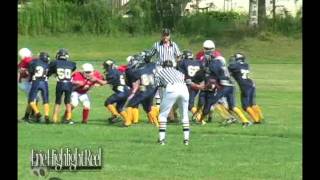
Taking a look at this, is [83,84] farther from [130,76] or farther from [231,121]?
[231,121]

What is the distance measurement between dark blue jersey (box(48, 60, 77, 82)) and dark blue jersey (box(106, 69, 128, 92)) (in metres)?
1.02

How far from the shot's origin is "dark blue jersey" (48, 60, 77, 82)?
17.6m

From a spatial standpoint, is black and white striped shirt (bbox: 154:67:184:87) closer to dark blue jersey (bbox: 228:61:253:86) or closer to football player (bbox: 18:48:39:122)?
dark blue jersey (bbox: 228:61:253:86)

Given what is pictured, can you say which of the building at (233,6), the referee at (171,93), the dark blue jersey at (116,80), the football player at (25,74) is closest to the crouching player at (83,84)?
the dark blue jersey at (116,80)

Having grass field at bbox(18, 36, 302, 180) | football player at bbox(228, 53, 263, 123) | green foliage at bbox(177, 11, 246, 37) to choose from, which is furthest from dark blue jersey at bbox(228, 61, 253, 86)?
green foliage at bbox(177, 11, 246, 37)

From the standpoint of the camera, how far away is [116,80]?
717 inches

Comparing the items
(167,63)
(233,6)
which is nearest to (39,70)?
(167,63)

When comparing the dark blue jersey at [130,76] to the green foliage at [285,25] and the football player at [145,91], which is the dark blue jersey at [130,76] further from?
the green foliage at [285,25]

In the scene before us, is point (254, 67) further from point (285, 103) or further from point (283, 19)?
point (285, 103)

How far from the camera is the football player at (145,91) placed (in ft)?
58.0

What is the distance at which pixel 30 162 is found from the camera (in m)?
11.5

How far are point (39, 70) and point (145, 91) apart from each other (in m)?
2.32
